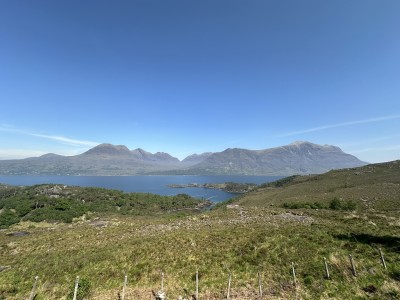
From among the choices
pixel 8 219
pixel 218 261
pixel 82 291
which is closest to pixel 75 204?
pixel 8 219

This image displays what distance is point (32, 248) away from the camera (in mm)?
32344

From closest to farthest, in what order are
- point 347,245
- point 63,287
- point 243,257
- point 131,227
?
point 63,287 < point 243,257 < point 347,245 < point 131,227

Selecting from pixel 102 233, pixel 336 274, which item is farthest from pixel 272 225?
pixel 102 233

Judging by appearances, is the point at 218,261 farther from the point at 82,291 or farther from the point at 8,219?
the point at 8,219

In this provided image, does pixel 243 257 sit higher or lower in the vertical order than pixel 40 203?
higher

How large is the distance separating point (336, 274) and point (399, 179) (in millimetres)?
101848

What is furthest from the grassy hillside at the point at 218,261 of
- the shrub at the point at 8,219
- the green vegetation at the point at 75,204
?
the green vegetation at the point at 75,204

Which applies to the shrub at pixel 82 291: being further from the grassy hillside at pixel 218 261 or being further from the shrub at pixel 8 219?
the shrub at pixel 8 219

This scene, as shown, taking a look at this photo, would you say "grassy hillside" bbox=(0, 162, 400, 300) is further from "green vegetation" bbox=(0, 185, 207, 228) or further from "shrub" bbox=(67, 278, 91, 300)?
"green vegetation" bbox=(0, 185, 207, 228)

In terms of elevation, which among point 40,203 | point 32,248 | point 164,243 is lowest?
point 40,203

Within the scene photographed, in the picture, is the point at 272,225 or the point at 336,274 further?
the point at 272,225

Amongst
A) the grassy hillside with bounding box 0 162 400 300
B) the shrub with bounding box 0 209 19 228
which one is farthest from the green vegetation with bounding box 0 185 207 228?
the grassy hillside with bounding box 0 162 400 300

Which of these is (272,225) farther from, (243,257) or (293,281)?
(293,281)

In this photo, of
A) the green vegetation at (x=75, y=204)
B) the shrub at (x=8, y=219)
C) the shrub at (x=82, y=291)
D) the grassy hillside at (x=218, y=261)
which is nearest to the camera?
the shrub at (x=82, y=291)
